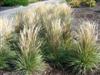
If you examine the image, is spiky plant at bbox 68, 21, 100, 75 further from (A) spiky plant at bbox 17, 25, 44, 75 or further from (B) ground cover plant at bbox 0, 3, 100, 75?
(A) spiky plant at bbox 17, 25, 44, 75

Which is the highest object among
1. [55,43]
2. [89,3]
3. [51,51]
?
[55,43]

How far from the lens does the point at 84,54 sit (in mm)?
5945

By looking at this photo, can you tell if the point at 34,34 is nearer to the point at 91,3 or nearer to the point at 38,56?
the point at 38,56

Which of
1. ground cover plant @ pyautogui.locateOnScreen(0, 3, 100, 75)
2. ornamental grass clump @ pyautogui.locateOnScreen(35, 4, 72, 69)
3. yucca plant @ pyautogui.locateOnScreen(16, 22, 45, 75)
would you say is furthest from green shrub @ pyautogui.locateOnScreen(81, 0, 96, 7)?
yucca plant @ pyautogui.locateOnScreen(16, 22, 45, 75)

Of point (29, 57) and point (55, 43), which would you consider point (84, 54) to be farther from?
point (29, 57)

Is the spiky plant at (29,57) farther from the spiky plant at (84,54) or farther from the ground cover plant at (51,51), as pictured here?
the spiky plant at (84,54)

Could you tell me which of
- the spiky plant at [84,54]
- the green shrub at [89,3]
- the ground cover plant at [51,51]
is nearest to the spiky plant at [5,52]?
the ground cover plant at [51,51]

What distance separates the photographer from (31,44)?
5793 millimetres

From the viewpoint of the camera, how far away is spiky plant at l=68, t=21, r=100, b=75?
5.86 m

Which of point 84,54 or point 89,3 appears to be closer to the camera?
point 84,54

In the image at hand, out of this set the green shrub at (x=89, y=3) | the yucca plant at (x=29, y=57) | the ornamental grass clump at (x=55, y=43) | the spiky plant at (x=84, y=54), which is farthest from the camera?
the green shrub at (x=89, y=3)

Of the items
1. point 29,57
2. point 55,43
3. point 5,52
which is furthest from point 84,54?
point 5,52

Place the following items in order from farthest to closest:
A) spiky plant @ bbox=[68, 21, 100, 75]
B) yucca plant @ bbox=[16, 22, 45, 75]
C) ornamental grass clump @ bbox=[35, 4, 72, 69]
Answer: ornamental grass clump @ bbox=[35, 4, 72, 69] → spiky plant @ bbox=[68, 21, 100, 75] → yucca plant @ bbox=[16, 22, 45, 75]

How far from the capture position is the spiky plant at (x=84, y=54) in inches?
231
